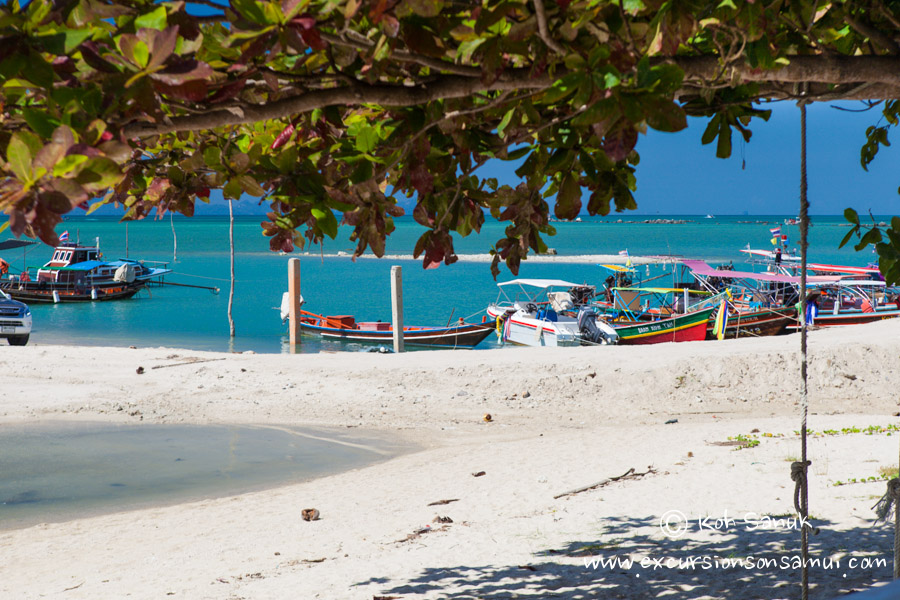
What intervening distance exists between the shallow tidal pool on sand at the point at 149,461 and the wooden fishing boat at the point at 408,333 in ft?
43.8

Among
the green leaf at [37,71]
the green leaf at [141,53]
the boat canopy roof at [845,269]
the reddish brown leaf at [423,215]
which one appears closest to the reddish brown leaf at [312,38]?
the green leaf at [141,53]

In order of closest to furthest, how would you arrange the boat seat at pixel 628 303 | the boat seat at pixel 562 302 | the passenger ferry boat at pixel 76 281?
the boat seat at pixel 562 302, the boat seat at pixel 628 303, the passenger ferry boat at pixel 76 281

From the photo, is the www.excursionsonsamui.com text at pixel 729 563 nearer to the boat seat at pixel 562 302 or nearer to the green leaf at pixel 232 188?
the green leaf at pixel 232 188

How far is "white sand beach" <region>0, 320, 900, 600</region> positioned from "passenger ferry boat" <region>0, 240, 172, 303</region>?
22.9 m

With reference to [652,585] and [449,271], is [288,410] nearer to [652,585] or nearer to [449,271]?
[652,585]

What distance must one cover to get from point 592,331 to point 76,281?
27.4m

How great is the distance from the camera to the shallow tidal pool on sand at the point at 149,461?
29.0ft

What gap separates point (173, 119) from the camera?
2.19 metres

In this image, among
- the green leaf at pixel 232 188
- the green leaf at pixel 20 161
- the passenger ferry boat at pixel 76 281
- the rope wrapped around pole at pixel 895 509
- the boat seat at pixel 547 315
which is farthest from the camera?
the passenger ferry boat at pixel 76 281

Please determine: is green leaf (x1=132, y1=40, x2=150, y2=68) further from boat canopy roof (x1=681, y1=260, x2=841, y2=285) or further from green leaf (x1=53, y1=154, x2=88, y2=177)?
boat canopy roof (x1=681, y1=260, x2=841, y2=285)

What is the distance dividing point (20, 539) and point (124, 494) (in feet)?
5.41

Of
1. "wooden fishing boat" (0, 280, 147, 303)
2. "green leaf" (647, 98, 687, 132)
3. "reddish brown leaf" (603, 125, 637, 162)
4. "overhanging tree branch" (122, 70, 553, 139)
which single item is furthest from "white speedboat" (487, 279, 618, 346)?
"wooden fishing boat" (0, 280, 147, 303)

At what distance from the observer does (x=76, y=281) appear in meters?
37.3

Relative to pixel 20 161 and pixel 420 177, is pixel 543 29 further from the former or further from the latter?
pixel 20 161
